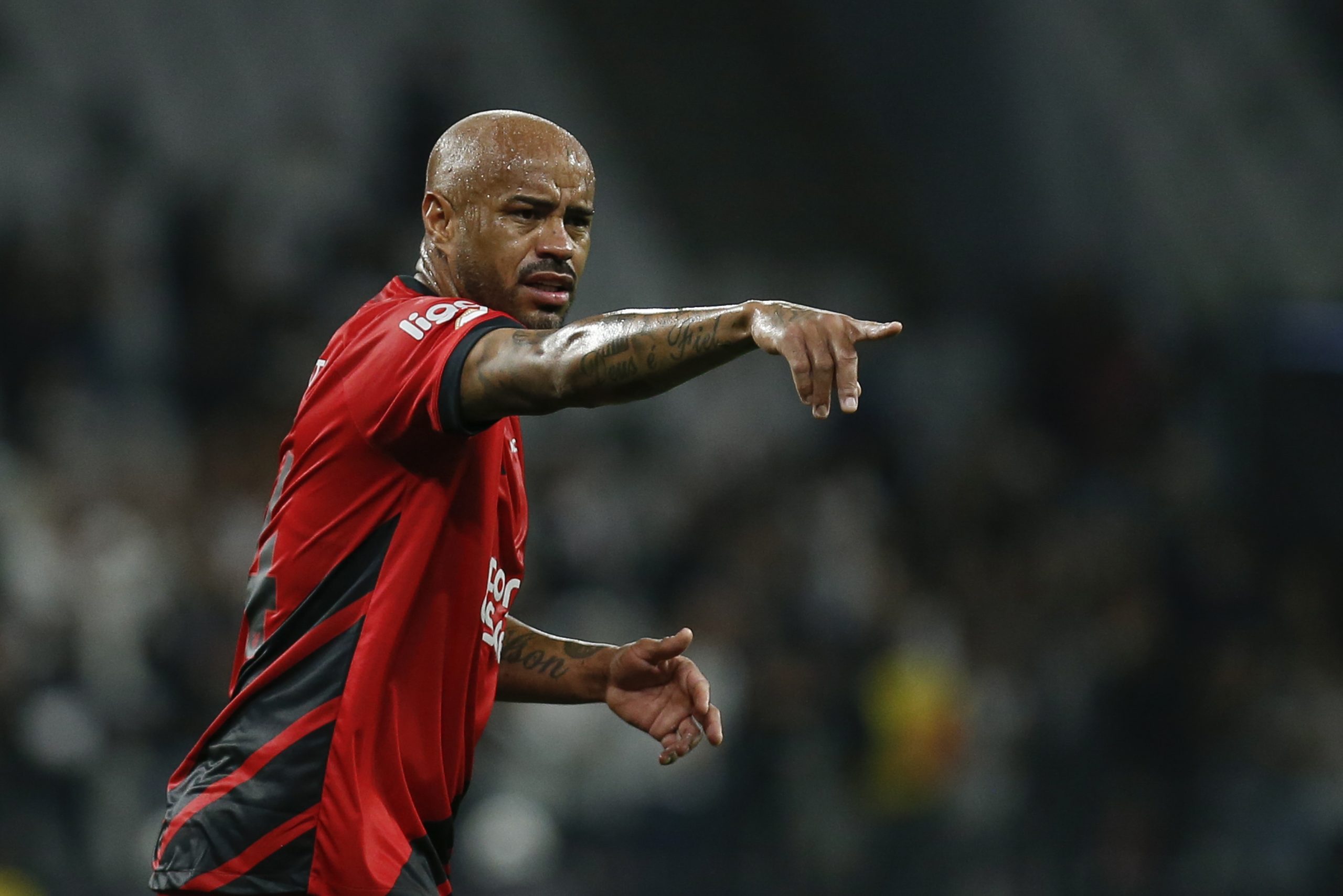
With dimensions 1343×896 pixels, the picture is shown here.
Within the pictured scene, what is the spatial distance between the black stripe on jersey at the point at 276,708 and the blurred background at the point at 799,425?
14.8 ft

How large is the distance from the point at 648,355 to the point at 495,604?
102 cm

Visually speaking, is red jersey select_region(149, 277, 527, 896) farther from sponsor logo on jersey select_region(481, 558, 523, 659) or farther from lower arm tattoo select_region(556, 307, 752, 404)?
lower arm tattoo select_region(556, 307, 752, 404)

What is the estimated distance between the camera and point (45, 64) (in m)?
11.6

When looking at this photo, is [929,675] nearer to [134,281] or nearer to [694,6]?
[134,281]

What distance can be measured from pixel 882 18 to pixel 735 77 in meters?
1.38

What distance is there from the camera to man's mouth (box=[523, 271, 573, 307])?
12.5 ft

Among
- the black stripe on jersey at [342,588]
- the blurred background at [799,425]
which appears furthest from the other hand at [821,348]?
the blurred background at [799,425]

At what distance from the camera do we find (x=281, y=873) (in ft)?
11.0

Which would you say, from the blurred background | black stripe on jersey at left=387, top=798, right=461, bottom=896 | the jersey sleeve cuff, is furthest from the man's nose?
the blurred background

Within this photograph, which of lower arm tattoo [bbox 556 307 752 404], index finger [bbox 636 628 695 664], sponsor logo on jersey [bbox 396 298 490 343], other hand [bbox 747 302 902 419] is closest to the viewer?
other hand [bbox 747 302 902 419]

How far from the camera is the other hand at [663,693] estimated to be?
3.94m

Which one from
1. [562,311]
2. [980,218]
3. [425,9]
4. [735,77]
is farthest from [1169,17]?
[562,311]

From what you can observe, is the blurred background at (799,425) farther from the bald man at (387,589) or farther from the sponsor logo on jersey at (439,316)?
the sponsor logo on jersey at (439,316)

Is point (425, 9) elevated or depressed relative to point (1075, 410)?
elevated
